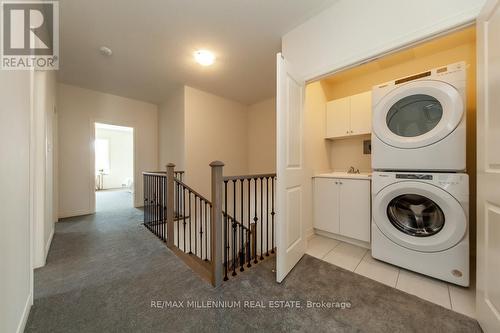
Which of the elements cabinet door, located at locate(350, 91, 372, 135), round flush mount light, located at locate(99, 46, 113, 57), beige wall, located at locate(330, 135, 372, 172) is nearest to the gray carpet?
beige wall, located at locate(330, 135, 372, 172)

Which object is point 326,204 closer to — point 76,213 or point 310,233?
point 310,233

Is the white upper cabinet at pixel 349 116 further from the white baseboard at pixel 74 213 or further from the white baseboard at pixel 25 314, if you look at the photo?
the white baseboard at pixel 74 213

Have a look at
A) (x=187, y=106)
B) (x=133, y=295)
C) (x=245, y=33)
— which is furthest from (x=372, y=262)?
(x=187, y=106)

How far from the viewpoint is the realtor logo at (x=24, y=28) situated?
1.01 m

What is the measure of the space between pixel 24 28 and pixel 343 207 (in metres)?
3.13

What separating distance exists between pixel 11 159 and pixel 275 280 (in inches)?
74.5

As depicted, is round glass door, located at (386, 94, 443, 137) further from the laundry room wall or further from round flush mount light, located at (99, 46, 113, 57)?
round flush mount light, located at (99, 46, 113, 57)

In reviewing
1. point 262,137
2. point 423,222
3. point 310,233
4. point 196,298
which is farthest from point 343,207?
point 262,137

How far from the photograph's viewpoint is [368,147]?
2535 mm

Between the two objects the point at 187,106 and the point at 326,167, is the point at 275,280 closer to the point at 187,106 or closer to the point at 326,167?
the point at 326,167

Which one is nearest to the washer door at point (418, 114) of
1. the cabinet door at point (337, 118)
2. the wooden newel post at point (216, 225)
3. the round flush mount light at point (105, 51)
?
the cabinet door at point (337, 118)

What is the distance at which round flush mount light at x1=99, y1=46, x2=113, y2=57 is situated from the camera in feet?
7.52

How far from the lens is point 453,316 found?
1.17m

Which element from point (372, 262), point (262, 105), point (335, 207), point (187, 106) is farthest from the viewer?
point (262, 105)
